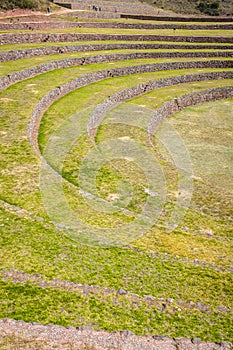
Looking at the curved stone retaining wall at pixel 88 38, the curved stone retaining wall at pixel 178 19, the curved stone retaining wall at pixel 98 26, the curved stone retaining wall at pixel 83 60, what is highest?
the curved stone retaining wall at pixel 178 19

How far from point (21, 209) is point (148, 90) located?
17972 mm

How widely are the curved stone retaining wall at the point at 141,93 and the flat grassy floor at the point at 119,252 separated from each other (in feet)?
6.68

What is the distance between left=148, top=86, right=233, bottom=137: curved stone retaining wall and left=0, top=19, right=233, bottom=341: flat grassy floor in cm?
380

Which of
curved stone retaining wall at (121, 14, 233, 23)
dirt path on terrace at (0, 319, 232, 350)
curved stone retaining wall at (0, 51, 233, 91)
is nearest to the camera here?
dirt path on terrace at (0, 319, 232, 350)

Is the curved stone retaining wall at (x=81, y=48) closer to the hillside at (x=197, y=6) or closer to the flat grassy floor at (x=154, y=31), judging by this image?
the flat grassy floor at (x=154, y=31)

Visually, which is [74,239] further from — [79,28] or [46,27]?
[79,28]

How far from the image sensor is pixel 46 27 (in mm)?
34562

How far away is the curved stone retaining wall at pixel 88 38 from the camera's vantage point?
1133 inches

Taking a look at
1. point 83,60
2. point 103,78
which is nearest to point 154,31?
point 83,60

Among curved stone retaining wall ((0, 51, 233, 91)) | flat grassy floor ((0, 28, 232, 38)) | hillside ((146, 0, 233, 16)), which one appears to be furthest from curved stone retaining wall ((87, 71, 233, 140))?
hillside ((146, 0, 233, 16))

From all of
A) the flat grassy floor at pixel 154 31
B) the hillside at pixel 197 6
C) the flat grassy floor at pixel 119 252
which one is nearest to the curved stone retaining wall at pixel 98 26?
the flat grassy floor at pixel 154 31

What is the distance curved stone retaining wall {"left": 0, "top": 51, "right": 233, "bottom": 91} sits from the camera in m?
21.5

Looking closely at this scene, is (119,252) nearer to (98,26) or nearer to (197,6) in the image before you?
(98,26)

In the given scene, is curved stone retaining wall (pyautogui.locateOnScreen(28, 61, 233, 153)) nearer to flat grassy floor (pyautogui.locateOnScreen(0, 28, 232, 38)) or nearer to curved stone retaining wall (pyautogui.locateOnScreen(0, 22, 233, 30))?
flat grassy floor (pyautogui.locateOnScreen(0, 28, 232, 38))
